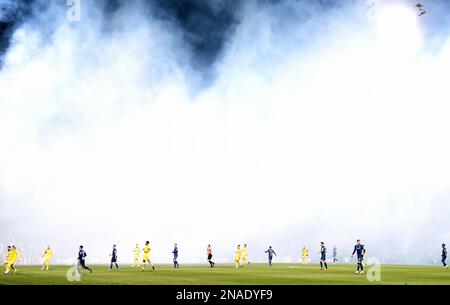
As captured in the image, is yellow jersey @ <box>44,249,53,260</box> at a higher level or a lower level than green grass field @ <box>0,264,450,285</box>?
higher

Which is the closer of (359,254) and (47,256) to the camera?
(359,254)

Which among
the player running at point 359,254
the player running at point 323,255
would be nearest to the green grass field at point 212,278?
the player running at point 359,254

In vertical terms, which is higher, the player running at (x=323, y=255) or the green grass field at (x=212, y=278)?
the player running at (x=323, y=255)

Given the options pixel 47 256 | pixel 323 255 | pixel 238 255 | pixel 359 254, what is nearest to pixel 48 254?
pixel 47 256

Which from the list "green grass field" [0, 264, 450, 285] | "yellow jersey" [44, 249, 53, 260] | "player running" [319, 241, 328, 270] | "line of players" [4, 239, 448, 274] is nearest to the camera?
"green grass field" [0, 264, 450, 285]

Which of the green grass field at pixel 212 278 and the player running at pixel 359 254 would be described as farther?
the player running at pixel 359 254

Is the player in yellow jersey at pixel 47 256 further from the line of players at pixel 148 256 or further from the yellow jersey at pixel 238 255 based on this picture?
the yellow jersey at pixel 238 255

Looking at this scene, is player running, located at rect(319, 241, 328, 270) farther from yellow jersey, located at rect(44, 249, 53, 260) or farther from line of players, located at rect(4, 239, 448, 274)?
yellow jersey, located at rect(44, 249, 53, 260)

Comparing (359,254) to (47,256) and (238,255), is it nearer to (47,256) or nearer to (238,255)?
(238,255)

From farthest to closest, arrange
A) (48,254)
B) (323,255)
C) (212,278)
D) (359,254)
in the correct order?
(48,254), (323,255), (359,254), (212,278)

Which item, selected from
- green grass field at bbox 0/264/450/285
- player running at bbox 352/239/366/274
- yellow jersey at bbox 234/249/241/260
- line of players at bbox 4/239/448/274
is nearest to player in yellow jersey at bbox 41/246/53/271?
line of players at bbox 4/239/448/274

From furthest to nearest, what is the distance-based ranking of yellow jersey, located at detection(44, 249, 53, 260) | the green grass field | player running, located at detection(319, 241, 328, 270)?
yellow jersey, located at detection(44, 249, 53, 260) → player running, located at detection(319, 241, 328, 270) → the green grass field

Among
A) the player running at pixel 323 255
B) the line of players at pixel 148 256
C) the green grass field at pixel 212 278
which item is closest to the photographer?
the green grass field at pixel 212 278
